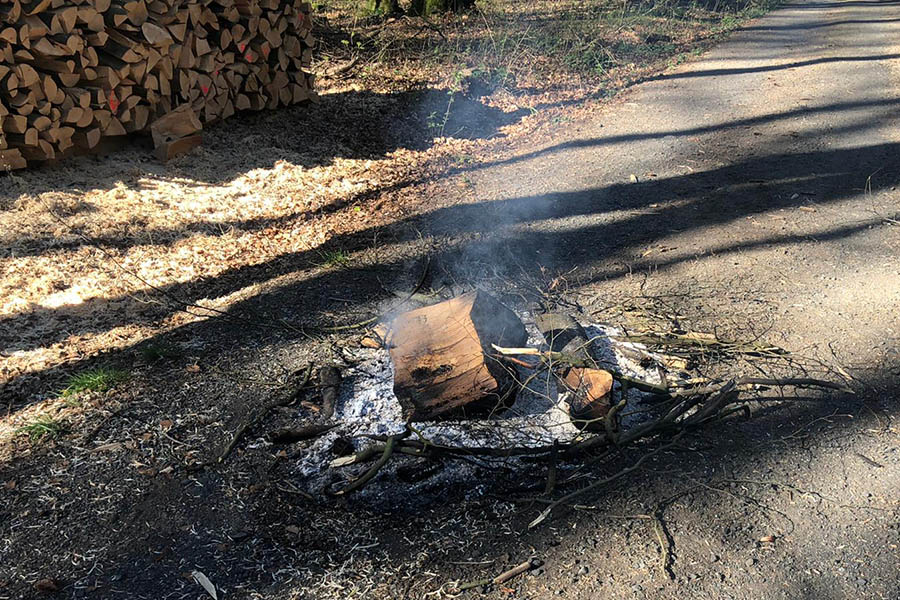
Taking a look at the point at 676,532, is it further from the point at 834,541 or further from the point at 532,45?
the point at 532,45

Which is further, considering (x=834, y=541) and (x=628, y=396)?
(x=628, y=396)

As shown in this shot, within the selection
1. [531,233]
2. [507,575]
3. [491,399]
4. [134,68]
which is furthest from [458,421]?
[134,68]

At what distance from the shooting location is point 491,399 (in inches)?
128

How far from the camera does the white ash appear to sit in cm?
310

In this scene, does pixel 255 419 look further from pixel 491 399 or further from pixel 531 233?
pixel 531 233

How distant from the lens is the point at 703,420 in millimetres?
3156

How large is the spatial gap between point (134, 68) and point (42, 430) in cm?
343

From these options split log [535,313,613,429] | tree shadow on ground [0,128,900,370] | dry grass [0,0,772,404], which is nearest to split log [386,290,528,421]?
split log [535,313,613,429]

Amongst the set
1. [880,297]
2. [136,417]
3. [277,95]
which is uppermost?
[277,95]

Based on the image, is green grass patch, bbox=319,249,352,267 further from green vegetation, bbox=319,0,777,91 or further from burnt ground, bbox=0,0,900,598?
green vegetation, bbox=319,0,777,91

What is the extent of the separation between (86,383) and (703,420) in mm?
2958

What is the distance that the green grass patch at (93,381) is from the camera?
3.52 meters

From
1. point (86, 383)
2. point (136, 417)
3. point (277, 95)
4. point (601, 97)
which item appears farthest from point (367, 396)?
point (601, 97)

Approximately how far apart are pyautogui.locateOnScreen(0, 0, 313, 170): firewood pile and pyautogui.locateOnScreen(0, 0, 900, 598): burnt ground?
1.75 meters
